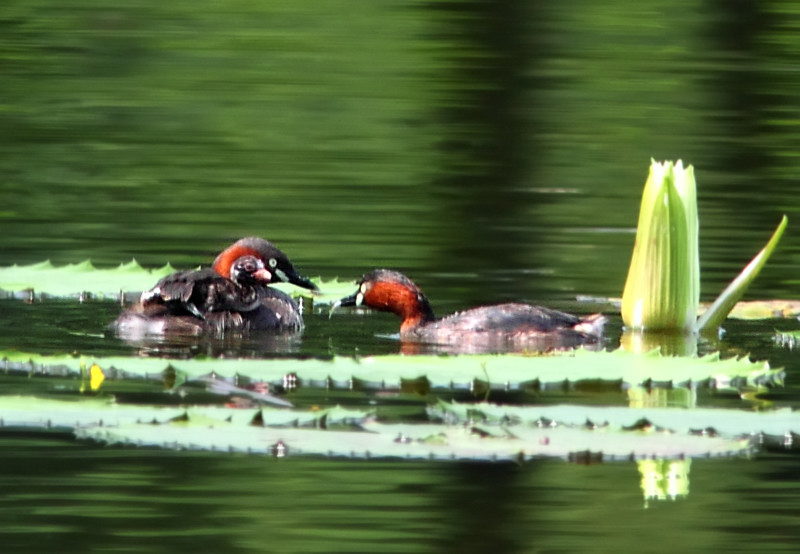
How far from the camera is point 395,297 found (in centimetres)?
911

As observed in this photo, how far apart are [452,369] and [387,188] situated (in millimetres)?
6921

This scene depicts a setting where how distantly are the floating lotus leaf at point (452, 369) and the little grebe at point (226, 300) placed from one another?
172 cm

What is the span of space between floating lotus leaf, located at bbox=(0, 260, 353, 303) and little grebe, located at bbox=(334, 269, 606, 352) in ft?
2.82

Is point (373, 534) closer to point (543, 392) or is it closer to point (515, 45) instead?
point (543, 392)

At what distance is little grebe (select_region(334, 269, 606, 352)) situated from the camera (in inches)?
340

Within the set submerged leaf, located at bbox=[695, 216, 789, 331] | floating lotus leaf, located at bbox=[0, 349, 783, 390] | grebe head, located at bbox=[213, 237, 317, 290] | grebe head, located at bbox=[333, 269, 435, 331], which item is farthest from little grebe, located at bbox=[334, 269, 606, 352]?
floating lotus leaf, located at bbox=[0, 349, 783, 390]

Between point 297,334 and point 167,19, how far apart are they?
11.4 meters

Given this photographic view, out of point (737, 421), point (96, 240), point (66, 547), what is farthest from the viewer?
point (96, 240)

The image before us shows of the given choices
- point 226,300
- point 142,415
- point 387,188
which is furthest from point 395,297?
point 387,188

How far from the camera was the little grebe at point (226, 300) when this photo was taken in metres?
8.83

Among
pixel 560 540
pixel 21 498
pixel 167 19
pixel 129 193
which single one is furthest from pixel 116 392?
pixel 167 19

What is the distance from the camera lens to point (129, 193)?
1320 centimetres

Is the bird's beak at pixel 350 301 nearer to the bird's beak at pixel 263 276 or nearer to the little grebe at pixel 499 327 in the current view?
the little grebe at pixel 499 327

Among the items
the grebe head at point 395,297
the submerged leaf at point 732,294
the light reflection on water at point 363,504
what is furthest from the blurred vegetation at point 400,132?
the light reflection on water at point 363,504
